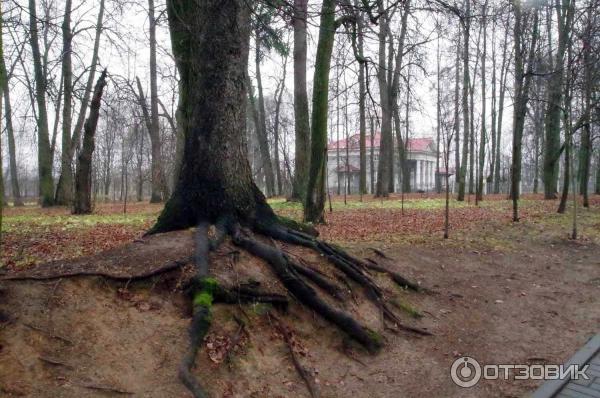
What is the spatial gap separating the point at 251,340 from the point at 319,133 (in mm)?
6603

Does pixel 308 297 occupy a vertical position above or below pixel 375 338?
above

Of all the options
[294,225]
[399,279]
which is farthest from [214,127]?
[399,279]

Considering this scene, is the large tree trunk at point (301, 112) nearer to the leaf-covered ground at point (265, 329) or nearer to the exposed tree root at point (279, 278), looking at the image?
the leaf-covered ground at point (265, 329)

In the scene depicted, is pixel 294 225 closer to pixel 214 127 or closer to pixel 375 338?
pixel 214 127

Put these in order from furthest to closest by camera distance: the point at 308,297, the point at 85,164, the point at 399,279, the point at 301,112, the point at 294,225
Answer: the point at 301,112
the point at 85,164
the point at 399,279
the point at 294,225
the point at 308,297

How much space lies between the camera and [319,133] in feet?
34.2

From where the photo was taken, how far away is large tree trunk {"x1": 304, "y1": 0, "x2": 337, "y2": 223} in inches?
410

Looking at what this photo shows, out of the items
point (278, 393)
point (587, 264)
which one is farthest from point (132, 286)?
point (587, 264)

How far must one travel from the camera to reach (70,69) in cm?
1791

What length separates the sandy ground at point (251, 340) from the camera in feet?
11.9

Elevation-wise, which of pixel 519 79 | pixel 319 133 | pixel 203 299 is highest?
pixel 519 79

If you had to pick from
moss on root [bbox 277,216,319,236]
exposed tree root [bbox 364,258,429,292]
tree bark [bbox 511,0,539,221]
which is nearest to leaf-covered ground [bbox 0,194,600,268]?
tree bark [bbox 511,0,539,221]

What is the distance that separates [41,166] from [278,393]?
19805 millimetres

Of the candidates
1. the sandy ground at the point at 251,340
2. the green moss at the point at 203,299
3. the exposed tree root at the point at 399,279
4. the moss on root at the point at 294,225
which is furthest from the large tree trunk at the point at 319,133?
the green moss at the point at 203,299
